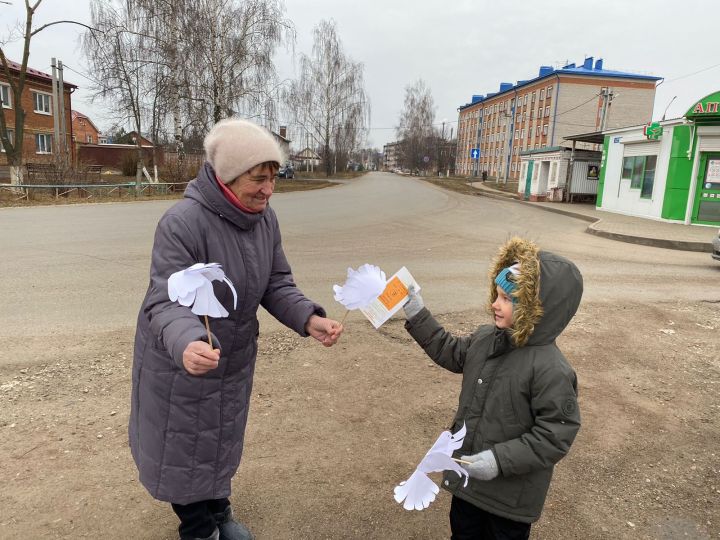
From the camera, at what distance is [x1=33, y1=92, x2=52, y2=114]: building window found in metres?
37.0

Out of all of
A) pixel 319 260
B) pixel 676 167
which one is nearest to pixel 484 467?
pixel 319 260

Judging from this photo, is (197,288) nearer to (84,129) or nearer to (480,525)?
(480,525)

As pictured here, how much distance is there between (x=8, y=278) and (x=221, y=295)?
6.99m

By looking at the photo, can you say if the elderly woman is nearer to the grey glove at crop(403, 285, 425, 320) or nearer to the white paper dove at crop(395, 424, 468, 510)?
the grey glove at crop(403, 285, 425, 320)

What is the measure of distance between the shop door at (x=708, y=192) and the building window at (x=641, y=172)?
204 centimetres

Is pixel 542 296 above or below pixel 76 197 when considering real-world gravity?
above

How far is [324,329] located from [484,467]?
0.87 metres

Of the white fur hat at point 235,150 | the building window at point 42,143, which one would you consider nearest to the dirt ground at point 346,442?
the white fur hat at point 235,150

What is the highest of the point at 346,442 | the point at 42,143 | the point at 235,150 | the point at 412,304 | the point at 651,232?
the point at 42,143

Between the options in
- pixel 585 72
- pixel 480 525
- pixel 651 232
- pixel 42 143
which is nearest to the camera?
pixel 480 525

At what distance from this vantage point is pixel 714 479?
3.09 m

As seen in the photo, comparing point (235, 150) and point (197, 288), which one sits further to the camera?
point (235, 150)

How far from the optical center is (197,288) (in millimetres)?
1744

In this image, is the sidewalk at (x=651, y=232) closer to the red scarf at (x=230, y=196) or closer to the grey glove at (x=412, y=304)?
the grey glove at (x=412, y=304)
